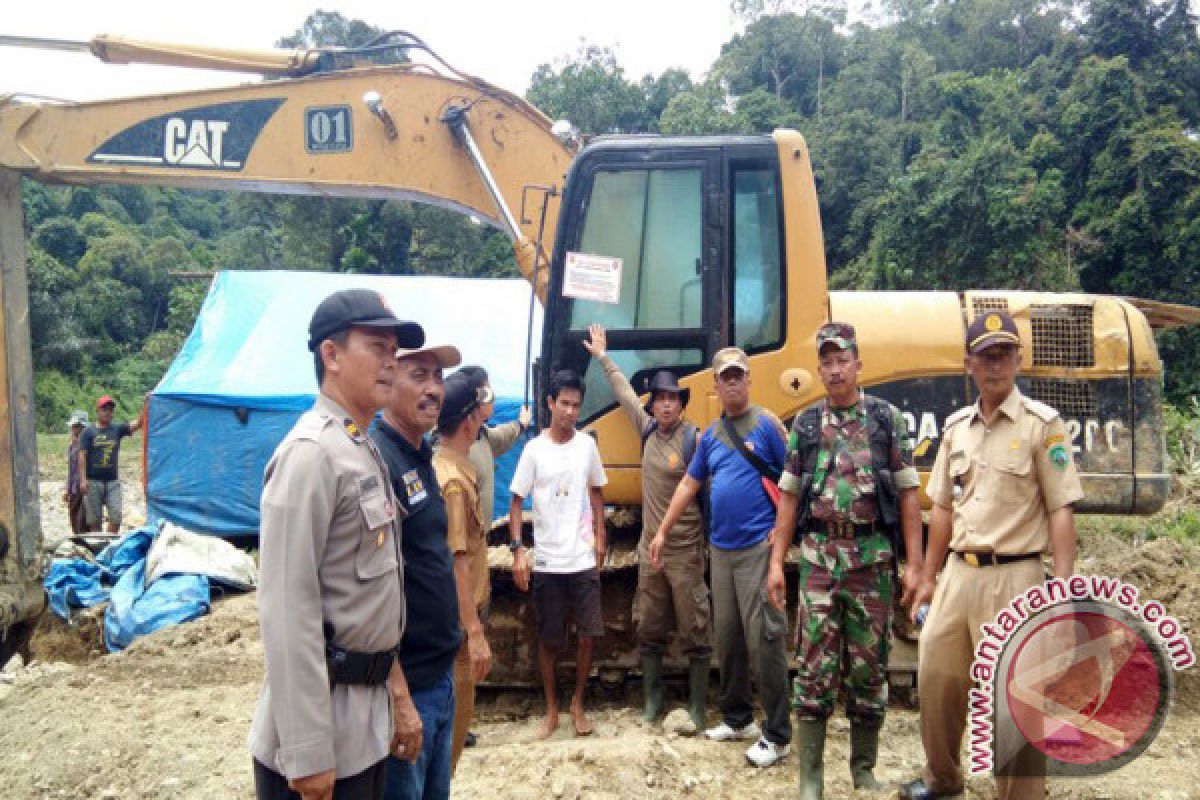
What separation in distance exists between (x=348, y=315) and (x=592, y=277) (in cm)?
250

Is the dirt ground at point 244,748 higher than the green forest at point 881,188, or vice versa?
the green forest at point 881,188

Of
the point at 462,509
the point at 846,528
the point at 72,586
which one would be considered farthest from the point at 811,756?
the point at 72,586

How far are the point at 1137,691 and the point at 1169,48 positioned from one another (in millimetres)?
25798

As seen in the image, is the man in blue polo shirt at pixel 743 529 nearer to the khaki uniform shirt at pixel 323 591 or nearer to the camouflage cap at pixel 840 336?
the camouflage cap at pixel 840 336

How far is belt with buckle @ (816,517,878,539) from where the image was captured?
136 inches

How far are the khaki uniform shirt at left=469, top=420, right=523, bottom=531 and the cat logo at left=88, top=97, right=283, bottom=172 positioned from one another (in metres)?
2.19

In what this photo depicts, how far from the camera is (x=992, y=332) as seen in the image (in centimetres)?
319

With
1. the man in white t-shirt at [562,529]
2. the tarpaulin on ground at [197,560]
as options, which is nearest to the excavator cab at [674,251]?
the man in white t-shirt at [562,529]

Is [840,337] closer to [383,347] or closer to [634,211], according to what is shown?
[634,211]

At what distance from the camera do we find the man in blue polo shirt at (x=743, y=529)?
3979 mm

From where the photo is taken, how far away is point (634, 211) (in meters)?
4.48

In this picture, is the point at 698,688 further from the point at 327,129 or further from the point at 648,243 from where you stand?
the point at 327,129

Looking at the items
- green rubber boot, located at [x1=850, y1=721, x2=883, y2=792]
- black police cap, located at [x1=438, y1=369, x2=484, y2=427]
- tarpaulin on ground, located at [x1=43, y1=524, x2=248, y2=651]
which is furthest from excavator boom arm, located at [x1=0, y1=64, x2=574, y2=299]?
tarpaulin on ground, located at [x1=43, y1=524, x2=248, y2=651]

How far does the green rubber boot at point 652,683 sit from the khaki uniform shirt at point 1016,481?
188 centimetres
